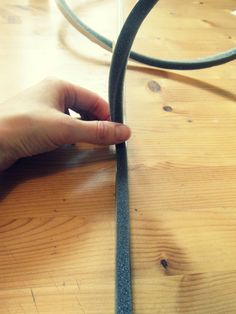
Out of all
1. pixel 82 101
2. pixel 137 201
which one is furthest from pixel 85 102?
pixel 137 201

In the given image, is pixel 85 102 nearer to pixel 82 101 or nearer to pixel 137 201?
pixel 82 101

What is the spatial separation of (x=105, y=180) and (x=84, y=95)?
Answer: 108mm

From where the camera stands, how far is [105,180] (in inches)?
14.2

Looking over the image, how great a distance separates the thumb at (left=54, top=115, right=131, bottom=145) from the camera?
0.34 m

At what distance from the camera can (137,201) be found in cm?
34

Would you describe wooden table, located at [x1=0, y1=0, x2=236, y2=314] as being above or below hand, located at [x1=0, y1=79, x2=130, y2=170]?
below

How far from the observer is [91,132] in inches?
14.1

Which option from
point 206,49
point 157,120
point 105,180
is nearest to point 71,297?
point 105,180

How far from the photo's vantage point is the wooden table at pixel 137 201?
28cm

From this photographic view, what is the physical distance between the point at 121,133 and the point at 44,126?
83 mm

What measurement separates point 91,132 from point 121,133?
3cm

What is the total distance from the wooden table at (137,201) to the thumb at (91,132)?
3 cm

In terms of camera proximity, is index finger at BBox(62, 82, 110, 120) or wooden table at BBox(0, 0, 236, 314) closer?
wooden table at BBox(0, 0, 236, 314)

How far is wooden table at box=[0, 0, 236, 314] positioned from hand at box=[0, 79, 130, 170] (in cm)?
3
